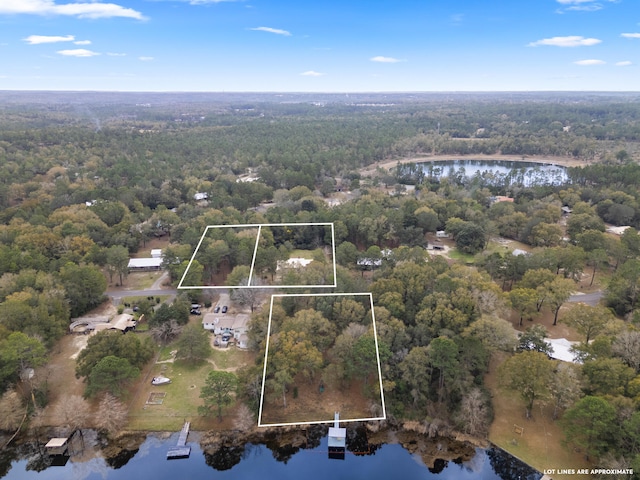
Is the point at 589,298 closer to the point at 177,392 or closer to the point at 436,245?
the point at 436,245

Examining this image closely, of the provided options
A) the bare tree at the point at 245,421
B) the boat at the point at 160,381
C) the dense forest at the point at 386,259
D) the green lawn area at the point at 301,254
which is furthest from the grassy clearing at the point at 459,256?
the boat at the point at 160,381

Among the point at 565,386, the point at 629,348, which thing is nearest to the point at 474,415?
the point at 565,386

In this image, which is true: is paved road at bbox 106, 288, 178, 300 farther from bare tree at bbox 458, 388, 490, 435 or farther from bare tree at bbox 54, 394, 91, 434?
bare tree at bbox 458, 388, 490, 435

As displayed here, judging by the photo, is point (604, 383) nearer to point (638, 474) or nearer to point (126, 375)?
point (638, 474)

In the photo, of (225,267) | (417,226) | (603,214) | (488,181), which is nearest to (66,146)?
(225,267)

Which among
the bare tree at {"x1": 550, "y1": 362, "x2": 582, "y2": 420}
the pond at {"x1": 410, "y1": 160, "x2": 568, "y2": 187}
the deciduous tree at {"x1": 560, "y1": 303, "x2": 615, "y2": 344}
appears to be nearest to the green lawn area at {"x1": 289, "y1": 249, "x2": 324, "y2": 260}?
the deciduous tree at {"x1": 560, "y1": 303, "x2": 615, "y2": 344}

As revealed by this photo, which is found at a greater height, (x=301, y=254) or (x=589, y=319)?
(x=589, y=319)
